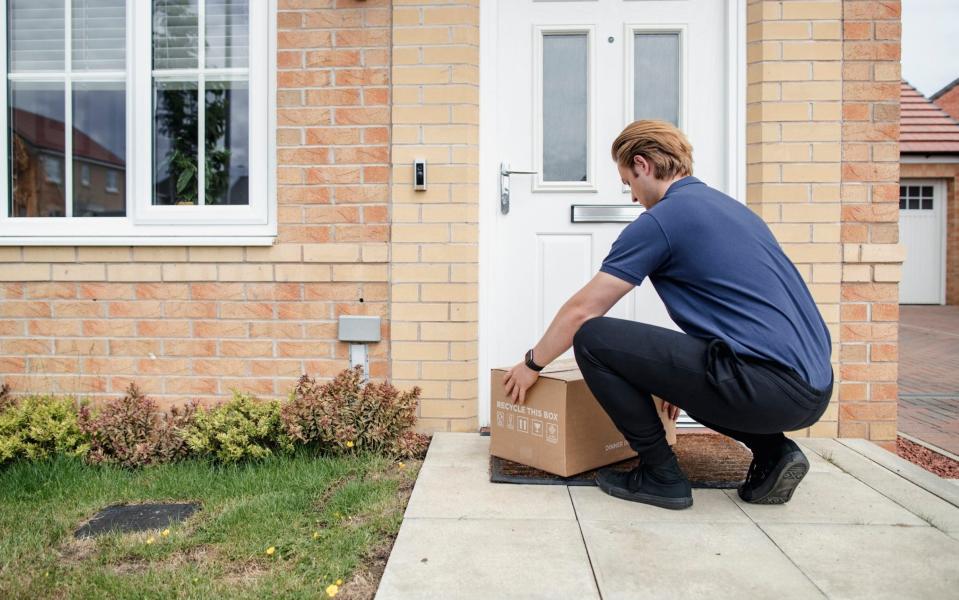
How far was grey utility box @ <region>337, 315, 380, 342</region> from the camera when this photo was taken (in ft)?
11.4

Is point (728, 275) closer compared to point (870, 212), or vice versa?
point (728, 275)

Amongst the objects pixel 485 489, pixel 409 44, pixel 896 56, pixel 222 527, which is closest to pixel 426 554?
pixel 485 489

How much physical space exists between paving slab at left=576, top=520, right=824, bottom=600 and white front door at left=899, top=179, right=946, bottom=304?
51.5ft

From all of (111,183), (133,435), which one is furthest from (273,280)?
(111,183)

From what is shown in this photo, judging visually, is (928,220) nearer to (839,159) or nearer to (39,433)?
(839,159)

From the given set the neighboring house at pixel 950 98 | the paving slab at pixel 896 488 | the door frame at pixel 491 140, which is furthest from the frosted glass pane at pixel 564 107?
the neighboring house at pixel 950 98

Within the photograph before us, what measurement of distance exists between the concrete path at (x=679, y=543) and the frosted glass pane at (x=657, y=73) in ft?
6.64

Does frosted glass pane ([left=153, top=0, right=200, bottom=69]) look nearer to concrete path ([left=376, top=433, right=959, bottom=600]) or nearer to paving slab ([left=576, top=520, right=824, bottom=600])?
concrete path ([left=376, top=433, right=959, bottom=600])

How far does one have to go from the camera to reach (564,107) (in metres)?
3.67

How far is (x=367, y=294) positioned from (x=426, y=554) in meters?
1.68

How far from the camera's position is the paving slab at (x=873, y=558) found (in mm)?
1897

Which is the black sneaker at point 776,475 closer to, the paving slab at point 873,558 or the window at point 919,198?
the paving slab at point 873,558

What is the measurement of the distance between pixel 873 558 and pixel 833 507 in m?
0.42

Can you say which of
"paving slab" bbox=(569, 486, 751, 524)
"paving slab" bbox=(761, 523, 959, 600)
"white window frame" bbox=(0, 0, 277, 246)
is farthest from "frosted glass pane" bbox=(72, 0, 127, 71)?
"paving slab" bbox=(761, 523, 959, 600)
